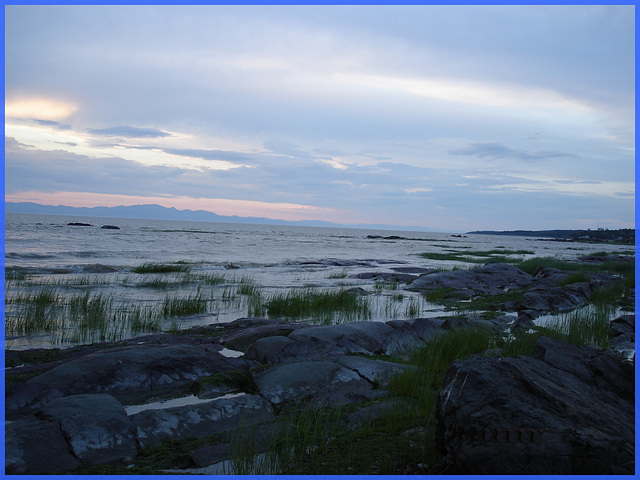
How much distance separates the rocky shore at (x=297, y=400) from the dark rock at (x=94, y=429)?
0.01m

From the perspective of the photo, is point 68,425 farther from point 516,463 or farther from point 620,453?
point 620,453

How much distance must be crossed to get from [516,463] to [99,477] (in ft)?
11.9

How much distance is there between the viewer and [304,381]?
6602mm

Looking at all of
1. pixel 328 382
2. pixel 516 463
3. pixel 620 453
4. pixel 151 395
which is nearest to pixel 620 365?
pixel 620 453

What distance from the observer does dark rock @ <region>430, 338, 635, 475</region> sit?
11.5ft

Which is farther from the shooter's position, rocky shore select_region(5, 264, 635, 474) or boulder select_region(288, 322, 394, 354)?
boulder select_region(288, 322, 394, 354)

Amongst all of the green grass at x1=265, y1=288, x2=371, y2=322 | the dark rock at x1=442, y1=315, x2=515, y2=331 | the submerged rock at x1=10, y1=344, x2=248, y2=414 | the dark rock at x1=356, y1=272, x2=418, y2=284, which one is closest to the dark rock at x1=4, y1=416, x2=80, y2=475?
the submerged rock at x1=10, y1=344, x2=248, y2=414

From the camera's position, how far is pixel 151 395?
21.4 feet

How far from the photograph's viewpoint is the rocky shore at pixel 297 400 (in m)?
3.59

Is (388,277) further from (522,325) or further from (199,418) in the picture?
(199,418)

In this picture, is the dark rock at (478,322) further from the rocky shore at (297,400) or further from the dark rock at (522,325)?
the rocky shore at (297,400)

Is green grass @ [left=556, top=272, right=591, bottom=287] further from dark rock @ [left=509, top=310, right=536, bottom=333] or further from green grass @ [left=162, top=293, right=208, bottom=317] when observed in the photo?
green grass @ [left=162, top=293, right=208, bottom=317]

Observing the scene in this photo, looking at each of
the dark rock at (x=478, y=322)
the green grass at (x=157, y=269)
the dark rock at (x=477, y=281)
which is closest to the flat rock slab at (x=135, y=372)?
the dark rock at (x=478, y=322)

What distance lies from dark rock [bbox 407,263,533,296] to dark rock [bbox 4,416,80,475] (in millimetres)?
18114
